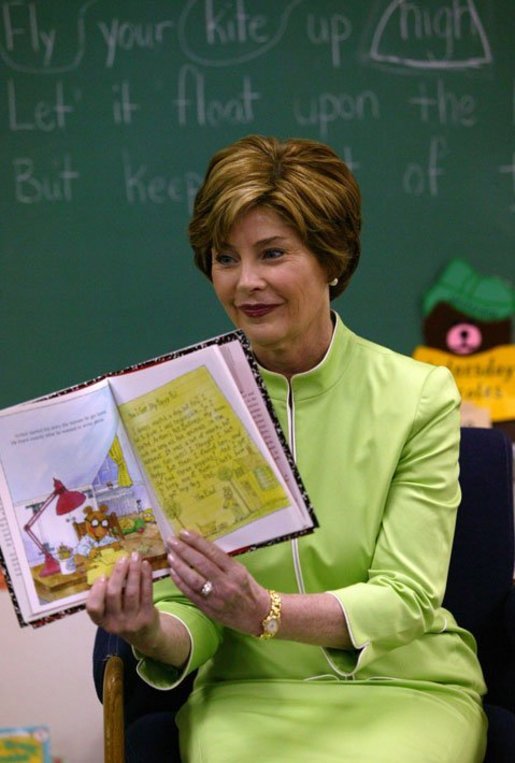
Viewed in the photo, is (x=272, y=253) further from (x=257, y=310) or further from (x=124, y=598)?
(x=124, y=598)

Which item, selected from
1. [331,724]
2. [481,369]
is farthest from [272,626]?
[481,369]

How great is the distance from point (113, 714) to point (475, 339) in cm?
153

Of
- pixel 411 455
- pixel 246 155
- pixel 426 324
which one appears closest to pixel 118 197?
pixel 426 324

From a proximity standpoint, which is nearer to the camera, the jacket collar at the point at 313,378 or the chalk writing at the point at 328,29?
the jacket collar at the point at 313,378

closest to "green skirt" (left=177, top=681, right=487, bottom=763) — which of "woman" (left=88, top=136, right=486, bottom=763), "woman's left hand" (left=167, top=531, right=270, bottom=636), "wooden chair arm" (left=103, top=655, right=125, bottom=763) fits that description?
"woman" (left=88, top=136, right=486, bottom=763)

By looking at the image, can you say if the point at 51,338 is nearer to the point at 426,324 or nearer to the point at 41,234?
the point at 41,234

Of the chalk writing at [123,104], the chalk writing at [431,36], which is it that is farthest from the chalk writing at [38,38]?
the chalk writing at [431,36]

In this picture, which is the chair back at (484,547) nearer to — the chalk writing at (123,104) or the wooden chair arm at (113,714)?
the wooden chair arm at (113,714)

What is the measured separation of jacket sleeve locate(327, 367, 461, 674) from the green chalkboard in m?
1.05

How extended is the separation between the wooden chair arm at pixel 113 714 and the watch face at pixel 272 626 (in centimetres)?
29

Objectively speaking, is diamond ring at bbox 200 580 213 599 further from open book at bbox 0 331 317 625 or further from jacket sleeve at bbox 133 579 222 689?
jacket sleeve at bbox 133 579 222 689

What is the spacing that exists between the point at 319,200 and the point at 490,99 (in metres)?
1.23

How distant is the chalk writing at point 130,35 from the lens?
253 cm

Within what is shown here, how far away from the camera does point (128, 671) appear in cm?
169
